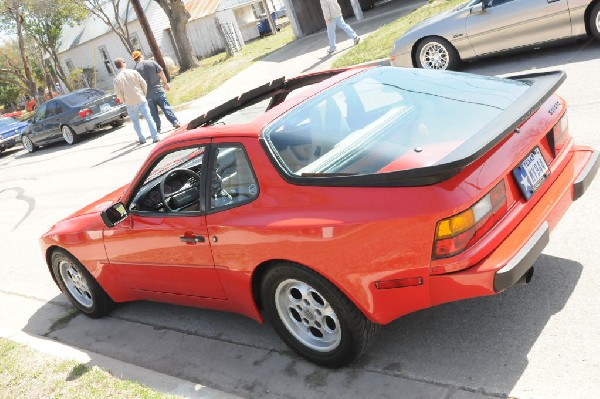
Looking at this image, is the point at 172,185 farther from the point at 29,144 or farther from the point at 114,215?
the point at 29,144

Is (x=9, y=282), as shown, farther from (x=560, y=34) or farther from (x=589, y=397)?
A: (x=560, y=34)

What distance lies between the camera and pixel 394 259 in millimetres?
3076

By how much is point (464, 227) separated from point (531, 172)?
700 millimetres

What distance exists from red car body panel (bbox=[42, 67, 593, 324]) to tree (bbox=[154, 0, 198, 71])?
25.2 meters

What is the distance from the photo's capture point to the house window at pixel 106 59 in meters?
44.1

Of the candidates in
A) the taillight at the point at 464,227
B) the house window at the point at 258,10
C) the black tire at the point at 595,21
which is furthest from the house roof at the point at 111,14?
the taillight at the point at 464,227

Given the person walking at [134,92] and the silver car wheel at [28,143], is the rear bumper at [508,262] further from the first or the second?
the silver car wheel at [28,143]

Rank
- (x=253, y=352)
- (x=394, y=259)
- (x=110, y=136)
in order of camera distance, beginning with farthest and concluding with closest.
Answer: (x=110, y=136)
(x=253, y=352)
(x=394, y=259)

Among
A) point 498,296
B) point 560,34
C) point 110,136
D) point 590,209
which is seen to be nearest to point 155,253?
point 498,296

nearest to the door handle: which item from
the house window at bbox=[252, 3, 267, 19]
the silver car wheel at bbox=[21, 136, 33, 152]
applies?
the silver car wheel at bbox=[21, 136, 33, 152]

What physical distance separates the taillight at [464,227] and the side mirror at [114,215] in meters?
2.50

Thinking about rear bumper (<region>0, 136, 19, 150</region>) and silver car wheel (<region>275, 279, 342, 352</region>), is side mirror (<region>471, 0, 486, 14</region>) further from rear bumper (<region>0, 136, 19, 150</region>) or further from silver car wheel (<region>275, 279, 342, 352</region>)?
rear bumper (<region>0, 136, 19, 150</region>)

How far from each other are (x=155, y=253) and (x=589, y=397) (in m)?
2.83

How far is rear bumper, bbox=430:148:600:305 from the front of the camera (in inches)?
116
